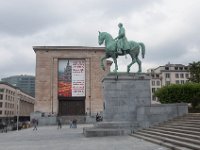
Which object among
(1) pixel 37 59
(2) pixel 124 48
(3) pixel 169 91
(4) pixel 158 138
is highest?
(1) pixel 37 59

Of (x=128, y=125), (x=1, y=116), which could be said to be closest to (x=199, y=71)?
(x=128, y=125)

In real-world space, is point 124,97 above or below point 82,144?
above

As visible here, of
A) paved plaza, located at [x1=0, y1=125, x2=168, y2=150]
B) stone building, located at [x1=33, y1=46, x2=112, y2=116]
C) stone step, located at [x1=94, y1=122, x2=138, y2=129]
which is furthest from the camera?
stone building, located at [x1=33, y1=46, x2=112, y2=116]

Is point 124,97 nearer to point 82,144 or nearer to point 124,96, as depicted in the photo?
point 124,96

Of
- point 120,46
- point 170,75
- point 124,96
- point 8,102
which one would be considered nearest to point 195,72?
point 120,46

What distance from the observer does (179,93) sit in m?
31.9

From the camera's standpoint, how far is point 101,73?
A: 7019 centimetres

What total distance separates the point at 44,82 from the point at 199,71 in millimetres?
29684

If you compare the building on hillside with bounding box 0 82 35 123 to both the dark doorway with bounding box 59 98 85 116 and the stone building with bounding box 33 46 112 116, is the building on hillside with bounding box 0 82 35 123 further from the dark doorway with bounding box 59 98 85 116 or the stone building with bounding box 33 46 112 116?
the dark doorway with bounding box 59 98 85 116

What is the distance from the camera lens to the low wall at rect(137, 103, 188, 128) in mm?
24172

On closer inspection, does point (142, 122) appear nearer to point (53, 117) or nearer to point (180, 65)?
point (53, 117)

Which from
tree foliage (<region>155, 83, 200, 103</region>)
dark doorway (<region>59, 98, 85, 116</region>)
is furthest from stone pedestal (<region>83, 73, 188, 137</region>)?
dark doorway (<region>59, 98, 85, 116</region>)

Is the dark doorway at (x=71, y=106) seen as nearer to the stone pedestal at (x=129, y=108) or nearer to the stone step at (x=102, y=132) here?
the stone pedestal at (x=129, y=108)

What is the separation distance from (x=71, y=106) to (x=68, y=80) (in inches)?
205
